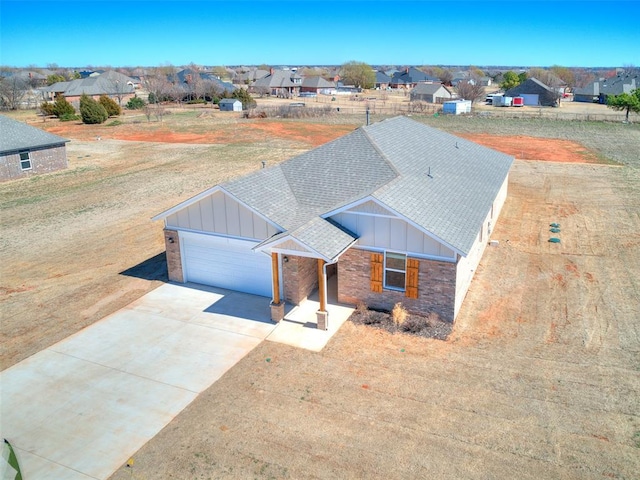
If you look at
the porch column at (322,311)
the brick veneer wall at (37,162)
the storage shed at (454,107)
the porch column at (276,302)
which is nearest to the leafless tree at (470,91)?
the storage shed at (454,107)

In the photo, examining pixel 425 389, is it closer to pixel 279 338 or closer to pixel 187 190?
pixel 279 338

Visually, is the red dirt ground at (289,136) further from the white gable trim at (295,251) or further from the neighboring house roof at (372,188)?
the white gable trim at (295,251)

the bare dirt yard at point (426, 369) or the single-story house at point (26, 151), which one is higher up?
the single-story house at point (26, 151)

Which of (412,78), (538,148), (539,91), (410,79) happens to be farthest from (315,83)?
(538,148)

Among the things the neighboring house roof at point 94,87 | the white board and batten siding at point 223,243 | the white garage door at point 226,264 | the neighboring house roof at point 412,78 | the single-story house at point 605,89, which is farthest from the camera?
the neighboring house roof at point 412,78

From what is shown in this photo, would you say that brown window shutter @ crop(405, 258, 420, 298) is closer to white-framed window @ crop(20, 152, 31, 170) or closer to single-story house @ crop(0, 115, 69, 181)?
single-story house @ crop(0, 115, 69, 181)

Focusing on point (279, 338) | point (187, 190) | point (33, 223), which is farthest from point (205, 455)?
point (187, 190)

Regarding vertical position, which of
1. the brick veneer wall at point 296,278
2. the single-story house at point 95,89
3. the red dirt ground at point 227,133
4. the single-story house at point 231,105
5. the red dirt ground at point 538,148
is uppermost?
the single-story house at point 95,89
